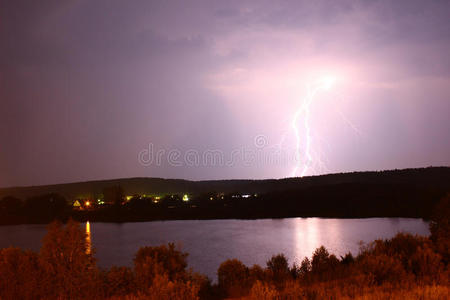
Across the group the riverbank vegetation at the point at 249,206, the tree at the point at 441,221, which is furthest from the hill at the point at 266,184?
the tree at the point at 441,221

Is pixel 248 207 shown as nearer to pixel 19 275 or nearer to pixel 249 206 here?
pixel 249 206

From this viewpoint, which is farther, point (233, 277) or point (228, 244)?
point (228, 244)

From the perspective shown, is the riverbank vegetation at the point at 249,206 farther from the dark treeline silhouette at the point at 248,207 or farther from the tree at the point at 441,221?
the tree at the point at 441,221

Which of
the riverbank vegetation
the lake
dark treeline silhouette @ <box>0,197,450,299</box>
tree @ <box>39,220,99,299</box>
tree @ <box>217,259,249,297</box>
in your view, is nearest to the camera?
dark treeline silhouette @ <box>0,197,450,299</box>

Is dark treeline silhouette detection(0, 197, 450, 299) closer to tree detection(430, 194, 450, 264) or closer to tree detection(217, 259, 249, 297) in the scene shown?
tree detection(217, 259, 249, 297)

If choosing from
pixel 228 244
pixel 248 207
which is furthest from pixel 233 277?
pixel 248 207

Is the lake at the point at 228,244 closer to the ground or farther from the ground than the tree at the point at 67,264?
closer to the ground

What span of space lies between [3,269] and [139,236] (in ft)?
117

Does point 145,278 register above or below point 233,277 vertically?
above

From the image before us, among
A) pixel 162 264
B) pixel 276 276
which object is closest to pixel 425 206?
pixel 276 276

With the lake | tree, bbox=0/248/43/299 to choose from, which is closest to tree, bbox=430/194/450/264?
the lake

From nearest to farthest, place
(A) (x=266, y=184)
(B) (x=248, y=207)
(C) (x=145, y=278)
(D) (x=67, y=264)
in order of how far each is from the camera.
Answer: (D) (x=67, y=264), (C) (x=145, y=278), (B) (x=248, y=207), (A) (x=266, y=184)

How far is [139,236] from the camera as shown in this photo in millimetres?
44250

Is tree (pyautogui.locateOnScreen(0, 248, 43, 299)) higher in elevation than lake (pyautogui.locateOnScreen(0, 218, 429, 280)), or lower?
higher
